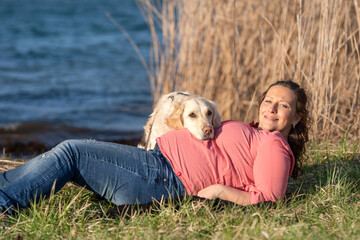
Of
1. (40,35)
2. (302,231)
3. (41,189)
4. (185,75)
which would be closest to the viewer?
(302,231)

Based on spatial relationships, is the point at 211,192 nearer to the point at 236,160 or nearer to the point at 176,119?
the point at 236,160

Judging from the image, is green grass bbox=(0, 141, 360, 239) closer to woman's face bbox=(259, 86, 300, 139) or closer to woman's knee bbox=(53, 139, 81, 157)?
woman's knee bbox=(53, 139, 81, 157)

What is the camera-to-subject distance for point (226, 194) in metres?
2.51

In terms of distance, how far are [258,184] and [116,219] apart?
780mm

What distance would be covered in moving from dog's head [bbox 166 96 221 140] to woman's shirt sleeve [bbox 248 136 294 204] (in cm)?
44

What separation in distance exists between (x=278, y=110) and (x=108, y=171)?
109cm

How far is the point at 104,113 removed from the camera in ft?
25.0

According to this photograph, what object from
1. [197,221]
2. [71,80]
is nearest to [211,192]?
[197,221]

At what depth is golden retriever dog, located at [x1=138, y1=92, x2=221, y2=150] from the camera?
9.83 feet

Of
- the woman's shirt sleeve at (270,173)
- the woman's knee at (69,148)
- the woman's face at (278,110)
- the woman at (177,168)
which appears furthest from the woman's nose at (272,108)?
the woman's knee at (69,148)

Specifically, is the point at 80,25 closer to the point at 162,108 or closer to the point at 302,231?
the point at 162,108

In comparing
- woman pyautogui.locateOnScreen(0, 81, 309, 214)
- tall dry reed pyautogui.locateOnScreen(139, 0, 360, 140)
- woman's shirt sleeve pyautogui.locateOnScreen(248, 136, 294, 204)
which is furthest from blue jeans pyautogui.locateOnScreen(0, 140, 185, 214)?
tall dry reed pyautogui.locateOnScreen(139, 0, 360, 140)

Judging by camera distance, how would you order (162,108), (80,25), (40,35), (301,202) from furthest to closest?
1. (80,25)
2. (40,35)
3. (162,108)
4. (301,202)

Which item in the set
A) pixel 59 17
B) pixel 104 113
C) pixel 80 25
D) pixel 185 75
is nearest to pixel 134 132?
pixel 104 113
